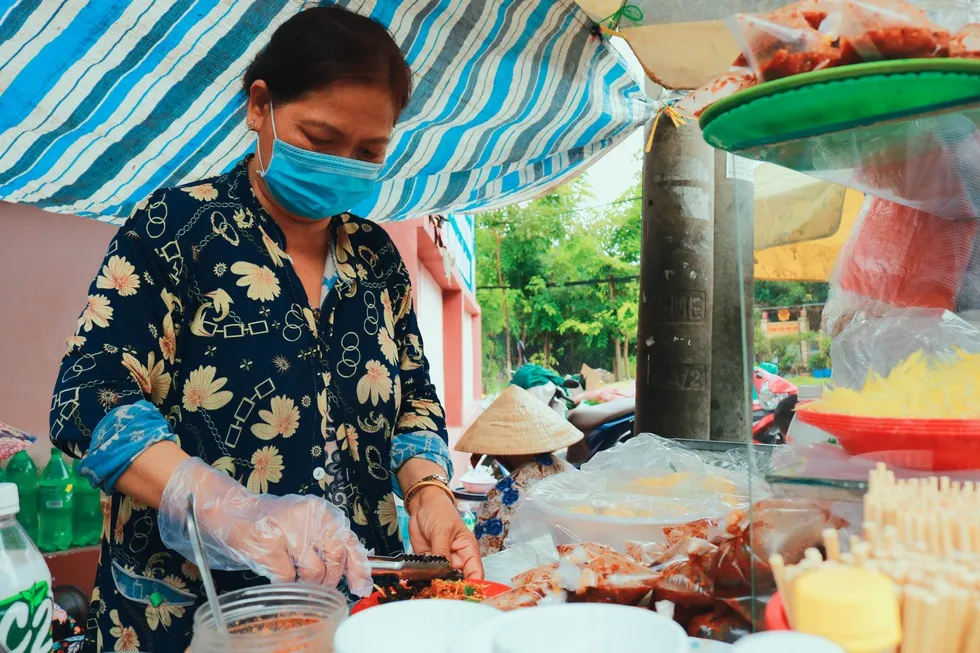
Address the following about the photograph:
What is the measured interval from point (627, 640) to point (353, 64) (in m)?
1.45

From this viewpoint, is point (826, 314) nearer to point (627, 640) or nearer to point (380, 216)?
point (627, 640)

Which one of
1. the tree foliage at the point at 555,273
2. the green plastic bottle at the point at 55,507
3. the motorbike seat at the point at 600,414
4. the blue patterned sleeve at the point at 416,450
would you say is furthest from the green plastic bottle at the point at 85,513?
the tree foliage at the point at 555,273

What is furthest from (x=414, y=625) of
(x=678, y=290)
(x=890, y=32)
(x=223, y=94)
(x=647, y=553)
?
(x=678, y=290)

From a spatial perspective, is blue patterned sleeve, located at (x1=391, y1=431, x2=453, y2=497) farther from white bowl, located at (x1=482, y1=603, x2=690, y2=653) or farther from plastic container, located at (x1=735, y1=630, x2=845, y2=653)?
plastic container, located at (x1=735, y1=630, x2=845, y2=653)

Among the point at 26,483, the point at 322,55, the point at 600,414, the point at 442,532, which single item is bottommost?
the point at 600,414

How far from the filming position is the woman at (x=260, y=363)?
132 centimetres

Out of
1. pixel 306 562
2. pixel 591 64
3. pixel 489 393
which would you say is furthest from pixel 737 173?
pixel 489 393

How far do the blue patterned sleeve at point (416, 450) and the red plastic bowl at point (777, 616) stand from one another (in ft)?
3.76

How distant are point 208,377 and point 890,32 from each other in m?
1.35

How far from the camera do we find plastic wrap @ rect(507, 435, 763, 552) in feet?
5.12

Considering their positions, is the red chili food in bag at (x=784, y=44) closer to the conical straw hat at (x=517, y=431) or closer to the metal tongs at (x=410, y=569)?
the metal tongs at (x=410, y=569)

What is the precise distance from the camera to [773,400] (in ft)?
3.40

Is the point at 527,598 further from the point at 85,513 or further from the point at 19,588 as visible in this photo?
the point at 85,513

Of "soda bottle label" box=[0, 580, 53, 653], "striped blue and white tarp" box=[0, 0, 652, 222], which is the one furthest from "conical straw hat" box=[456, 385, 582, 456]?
"soda bottle label" box=[0, 580, 53, 653]
